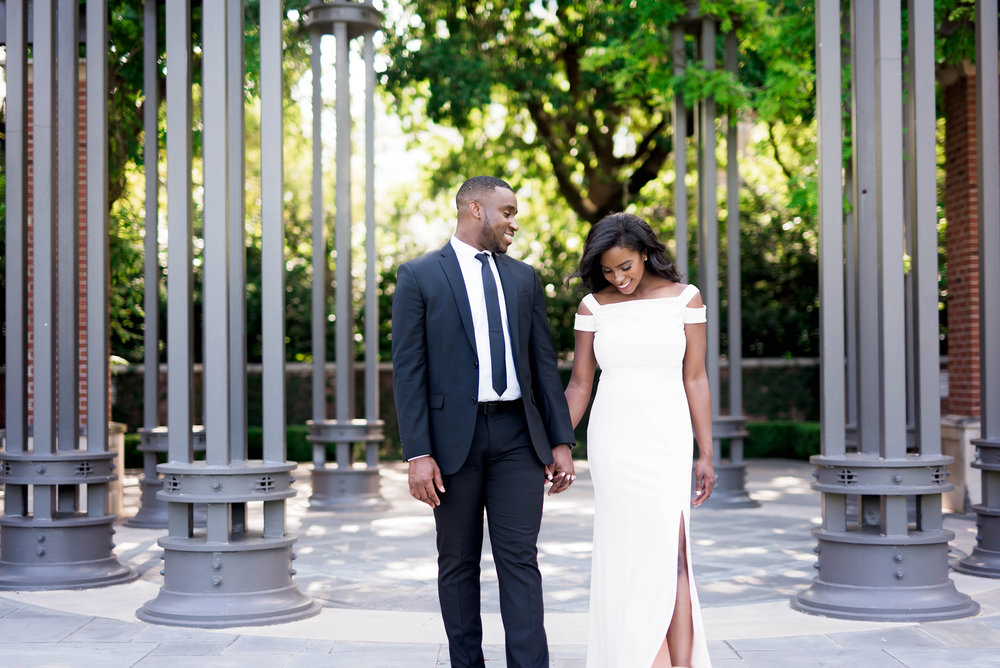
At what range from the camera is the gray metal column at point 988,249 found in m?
7.07

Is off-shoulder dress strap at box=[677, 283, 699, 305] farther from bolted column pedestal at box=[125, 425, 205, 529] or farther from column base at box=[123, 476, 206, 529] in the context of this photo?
column base at box=[123, 476, 206, 529]

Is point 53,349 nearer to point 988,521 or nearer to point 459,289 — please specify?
point 459,289

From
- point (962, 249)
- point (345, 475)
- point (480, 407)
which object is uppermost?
point (962, 249)

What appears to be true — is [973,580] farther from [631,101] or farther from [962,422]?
[631,101]

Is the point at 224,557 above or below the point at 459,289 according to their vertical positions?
below

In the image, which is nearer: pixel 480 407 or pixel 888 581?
pixel 480 407

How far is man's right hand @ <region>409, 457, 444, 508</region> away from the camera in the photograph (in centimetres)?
387

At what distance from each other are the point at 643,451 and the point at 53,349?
4.38 metres

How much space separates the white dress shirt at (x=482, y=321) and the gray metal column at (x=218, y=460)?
214 cm

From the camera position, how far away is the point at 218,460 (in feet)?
19.1

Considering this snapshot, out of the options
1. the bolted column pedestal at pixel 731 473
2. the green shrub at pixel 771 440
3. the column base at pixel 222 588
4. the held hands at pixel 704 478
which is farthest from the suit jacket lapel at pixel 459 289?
the green shrub at pixel 771 440

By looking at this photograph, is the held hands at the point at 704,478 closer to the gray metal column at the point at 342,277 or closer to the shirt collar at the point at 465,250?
the shirt collar at the point at 465,250

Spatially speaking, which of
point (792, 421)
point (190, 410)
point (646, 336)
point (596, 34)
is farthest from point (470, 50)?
point (646, 336)

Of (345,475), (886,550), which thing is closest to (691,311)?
(886,550)
